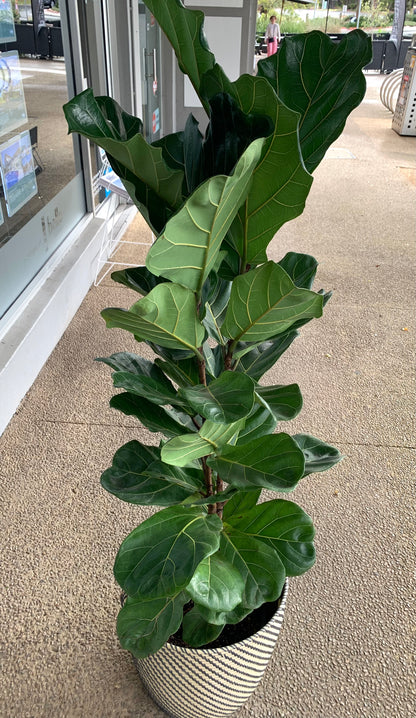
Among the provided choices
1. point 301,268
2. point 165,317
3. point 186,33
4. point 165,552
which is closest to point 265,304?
point 165,317

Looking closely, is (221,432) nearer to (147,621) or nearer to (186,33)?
(147,621)

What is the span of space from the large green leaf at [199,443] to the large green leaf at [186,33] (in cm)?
51

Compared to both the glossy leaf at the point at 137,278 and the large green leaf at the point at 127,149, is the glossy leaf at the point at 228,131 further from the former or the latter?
the glossy leaf at the point at 137,278

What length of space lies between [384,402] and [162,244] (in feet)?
7.66

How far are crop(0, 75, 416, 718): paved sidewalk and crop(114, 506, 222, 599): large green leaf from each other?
795mm

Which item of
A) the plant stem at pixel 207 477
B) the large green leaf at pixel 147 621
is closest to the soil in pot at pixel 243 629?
the large green leaf at pixel 147 621

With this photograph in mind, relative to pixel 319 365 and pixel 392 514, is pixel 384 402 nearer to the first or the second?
pixel 319 365

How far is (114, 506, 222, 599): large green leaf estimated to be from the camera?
94 centimetres

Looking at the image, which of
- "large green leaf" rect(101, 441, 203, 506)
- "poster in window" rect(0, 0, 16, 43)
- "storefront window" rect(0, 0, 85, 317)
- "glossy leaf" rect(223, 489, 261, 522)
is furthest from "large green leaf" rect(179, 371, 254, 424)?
"poster in window" rect(0, 0, 16, 43)

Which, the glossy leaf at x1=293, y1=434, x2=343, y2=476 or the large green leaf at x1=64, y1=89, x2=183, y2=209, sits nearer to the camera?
the large green leaf at x1=64, y1=89, x2=183, y2=209

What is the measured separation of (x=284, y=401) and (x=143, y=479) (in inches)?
13.2

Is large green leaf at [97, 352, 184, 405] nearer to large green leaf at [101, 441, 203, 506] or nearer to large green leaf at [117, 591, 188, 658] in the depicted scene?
large green leaf at [101, 441, 203, 506]

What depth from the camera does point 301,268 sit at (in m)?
1.02

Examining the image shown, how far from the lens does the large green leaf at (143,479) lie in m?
1.09
